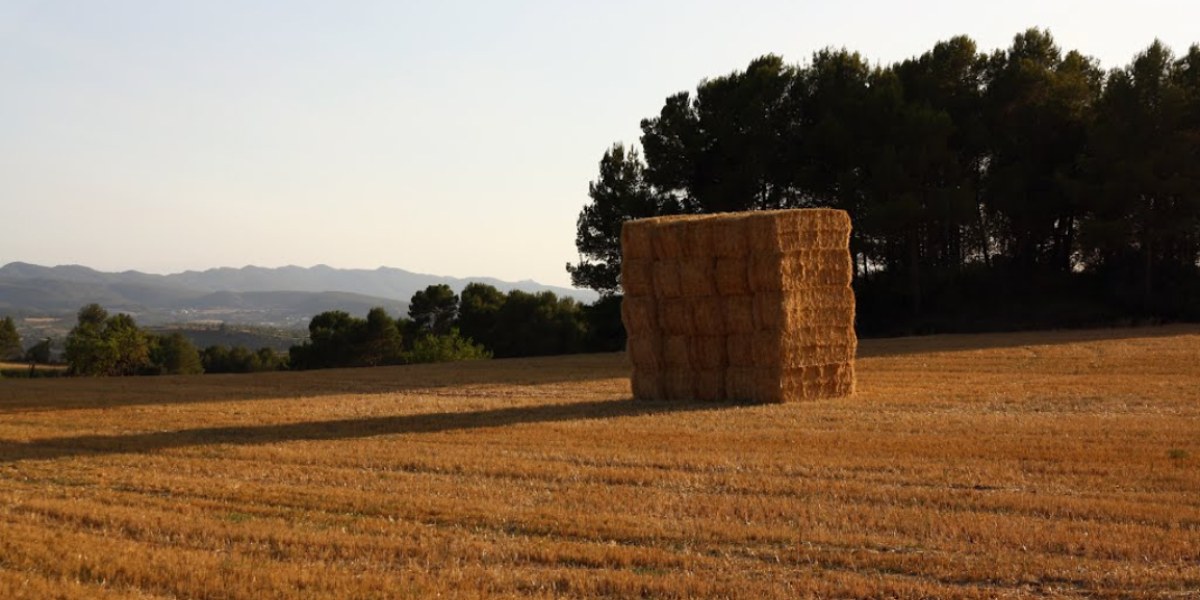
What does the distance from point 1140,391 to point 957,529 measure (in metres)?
11.0

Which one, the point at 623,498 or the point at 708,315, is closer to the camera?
the point at 623,498

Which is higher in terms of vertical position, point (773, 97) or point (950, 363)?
point (773, 97)

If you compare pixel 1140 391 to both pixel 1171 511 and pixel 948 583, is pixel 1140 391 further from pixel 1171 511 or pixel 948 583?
pixel 948 583

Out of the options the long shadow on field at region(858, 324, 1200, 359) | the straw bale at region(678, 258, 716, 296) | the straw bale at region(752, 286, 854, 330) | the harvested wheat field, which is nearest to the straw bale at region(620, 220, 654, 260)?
the straw bale at region(678, 258, 716, 296)

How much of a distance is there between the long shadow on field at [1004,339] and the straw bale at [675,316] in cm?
978

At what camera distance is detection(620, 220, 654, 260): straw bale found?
19.5 m

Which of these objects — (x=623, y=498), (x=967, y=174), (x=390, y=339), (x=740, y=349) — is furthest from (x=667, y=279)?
(x=390, y=339)

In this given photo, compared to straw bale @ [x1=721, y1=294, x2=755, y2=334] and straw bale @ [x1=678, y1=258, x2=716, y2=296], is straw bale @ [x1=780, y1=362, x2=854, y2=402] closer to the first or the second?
straw bale @ [x1=721, y1=294, x2=755, y2=334]

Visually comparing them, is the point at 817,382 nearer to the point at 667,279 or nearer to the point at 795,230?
the point at 795,230

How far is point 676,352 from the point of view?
1931 cm

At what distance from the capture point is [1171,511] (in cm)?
870

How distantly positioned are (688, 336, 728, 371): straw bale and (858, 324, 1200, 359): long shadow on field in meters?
9.76

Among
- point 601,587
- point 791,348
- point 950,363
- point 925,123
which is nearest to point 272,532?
point 601,587

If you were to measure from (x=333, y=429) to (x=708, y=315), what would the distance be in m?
6.47
